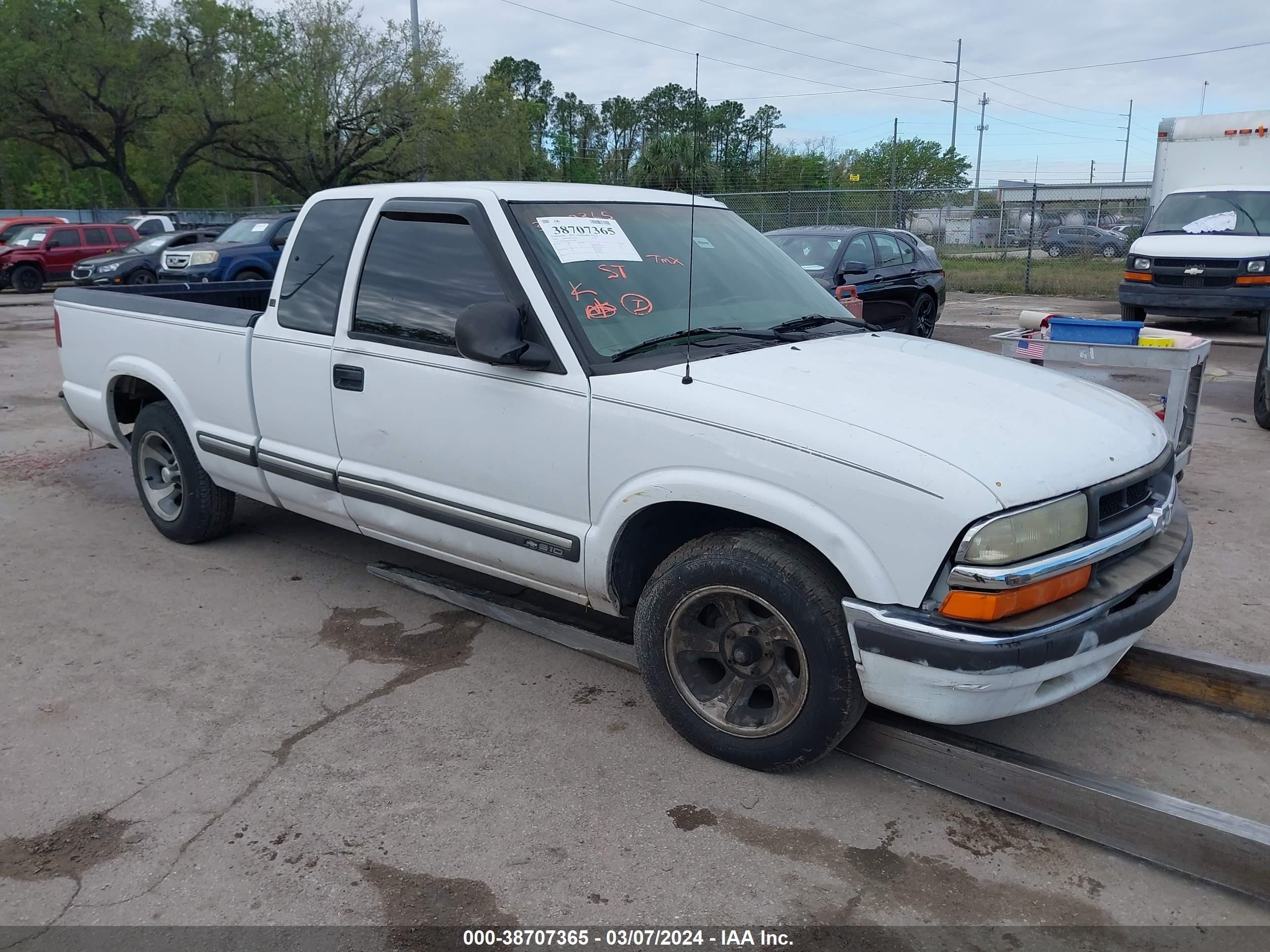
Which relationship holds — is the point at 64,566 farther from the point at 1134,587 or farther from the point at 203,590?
the point at 1134,587

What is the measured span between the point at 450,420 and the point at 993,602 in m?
A: 2.07

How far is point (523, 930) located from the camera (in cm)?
257

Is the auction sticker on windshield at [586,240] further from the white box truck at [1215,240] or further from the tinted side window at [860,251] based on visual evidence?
the white box truck at [1215,240]

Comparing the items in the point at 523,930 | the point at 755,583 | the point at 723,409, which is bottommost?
the point at 523,930

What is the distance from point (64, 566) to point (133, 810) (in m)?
2.60

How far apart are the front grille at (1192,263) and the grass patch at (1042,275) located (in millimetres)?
6888

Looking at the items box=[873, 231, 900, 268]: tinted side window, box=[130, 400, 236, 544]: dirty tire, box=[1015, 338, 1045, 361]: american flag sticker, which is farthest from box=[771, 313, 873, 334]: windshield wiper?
box=[873, 231, 900, 268]: tinted side window

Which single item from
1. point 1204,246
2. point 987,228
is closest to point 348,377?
point 1204,246

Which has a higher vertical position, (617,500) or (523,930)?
(617,500)

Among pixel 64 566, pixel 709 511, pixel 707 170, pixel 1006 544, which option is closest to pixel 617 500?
pixel 709 511

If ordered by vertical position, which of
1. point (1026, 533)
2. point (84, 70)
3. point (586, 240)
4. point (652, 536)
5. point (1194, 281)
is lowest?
point (652, 536)

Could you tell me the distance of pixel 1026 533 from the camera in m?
2.71

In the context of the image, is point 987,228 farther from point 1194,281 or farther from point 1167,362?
point 1167,362

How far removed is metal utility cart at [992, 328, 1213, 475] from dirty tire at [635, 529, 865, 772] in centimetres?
318
